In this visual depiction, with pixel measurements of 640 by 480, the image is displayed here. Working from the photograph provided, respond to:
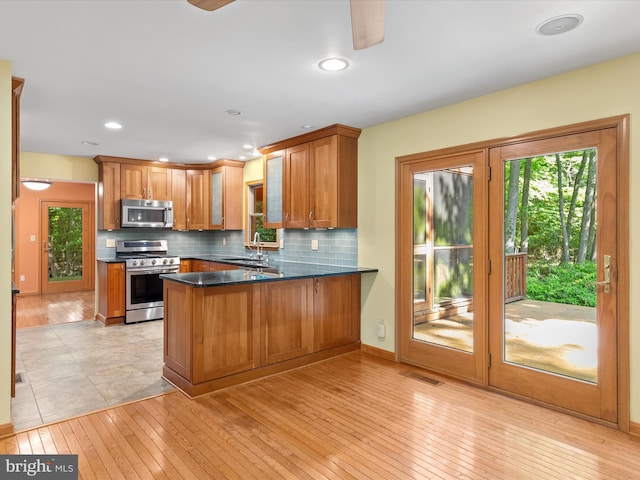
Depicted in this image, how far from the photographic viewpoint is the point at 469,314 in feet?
11.8

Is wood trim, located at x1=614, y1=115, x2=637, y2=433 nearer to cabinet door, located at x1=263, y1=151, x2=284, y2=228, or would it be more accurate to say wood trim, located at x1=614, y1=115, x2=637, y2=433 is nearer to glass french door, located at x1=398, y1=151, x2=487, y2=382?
glass french door, located at x1=398, y1=151, x2=487, y2=382

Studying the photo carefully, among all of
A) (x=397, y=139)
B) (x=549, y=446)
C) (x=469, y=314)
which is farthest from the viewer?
(x=397, y=139)

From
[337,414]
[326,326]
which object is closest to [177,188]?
[326,326]

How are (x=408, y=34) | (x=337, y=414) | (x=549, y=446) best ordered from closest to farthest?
(x=408, y=34) < (x=549, y=446) < (x=337, y=414)

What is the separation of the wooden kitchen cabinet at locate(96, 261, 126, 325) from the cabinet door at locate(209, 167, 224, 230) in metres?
1.50

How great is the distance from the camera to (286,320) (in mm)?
3852

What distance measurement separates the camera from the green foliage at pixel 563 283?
2877 mm

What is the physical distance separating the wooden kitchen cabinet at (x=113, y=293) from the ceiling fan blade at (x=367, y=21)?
5234 millimetres

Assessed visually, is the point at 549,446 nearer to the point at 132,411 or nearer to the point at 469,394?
the point at 469,394

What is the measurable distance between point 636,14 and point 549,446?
2462mm

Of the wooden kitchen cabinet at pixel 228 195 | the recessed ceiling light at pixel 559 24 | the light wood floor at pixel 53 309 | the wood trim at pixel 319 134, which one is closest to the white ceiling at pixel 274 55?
the recessed ceiling light at pixel 559 24

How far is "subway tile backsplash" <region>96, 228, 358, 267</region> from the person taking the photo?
185 inches

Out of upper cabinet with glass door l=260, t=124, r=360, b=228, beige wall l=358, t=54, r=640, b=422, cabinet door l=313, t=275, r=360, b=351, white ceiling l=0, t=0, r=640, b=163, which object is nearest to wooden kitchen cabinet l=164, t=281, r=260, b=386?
cabinet door l=313, t=275, r=360, b=351

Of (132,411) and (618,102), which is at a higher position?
(618,102)
